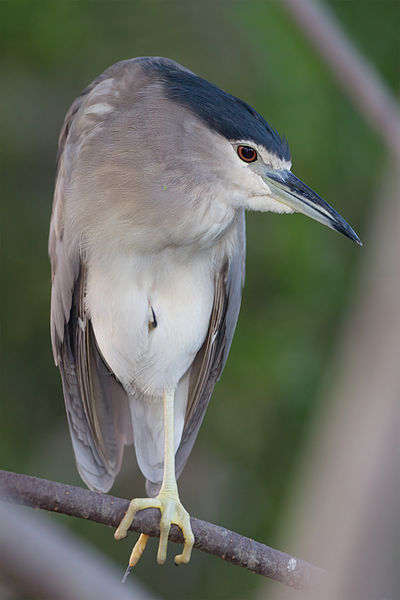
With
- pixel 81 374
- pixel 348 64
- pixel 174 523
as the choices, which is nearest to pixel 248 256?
pixel 81 374

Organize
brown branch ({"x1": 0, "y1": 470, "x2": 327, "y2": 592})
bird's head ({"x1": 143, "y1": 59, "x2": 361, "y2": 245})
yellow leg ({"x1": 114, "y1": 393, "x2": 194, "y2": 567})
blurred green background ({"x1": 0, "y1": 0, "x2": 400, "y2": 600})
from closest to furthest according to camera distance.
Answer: brown branch ({"x1": 0, "y1": 470, "x2": 327, "y2": 592}), yellow leg ({"x1": 114, "y1": 393, "x2": 194, "y2": 567}), bird's head ({"x1": 143, "y1": 59, "x2": 361, "y2": 245}), blurred green background ({"x1": 0, "y1": 0, "x2": 400, "y2": 600})

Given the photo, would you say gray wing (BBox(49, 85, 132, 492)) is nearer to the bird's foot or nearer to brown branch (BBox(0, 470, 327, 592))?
the bird's foot

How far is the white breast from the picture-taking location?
1.65 m

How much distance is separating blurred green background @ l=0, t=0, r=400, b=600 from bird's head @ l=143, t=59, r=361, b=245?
3.99 feet

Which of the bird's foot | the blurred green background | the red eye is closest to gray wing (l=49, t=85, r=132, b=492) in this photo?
the bird's foot

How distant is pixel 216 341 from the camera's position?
184 cm

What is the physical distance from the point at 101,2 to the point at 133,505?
214cm

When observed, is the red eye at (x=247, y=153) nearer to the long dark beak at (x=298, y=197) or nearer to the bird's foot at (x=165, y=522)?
the long dark beak at (x=298, y=197)

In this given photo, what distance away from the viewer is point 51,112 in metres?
2.94

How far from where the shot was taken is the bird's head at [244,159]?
1521 mm

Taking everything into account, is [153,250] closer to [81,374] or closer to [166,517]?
[81,374]

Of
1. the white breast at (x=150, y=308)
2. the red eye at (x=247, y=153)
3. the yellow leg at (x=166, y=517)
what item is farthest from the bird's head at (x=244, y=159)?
the yellow leg at (x=166, y=517)

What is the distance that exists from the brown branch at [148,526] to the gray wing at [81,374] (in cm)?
45

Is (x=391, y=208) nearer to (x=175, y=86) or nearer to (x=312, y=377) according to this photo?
(x=175, y=86)
